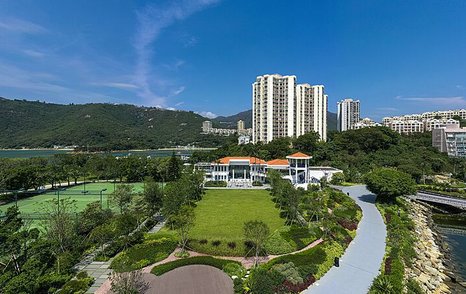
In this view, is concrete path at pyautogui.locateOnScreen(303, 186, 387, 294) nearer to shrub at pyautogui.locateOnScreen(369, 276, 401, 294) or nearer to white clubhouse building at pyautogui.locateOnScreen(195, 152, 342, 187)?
shrub at pyautogui.locateOnScreen(369, 276, 401, 294)

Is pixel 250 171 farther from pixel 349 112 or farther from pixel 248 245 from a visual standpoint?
pixel 349 112

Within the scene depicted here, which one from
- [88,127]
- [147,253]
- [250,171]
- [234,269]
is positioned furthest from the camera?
[88,127]

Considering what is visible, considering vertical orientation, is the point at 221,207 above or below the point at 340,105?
below

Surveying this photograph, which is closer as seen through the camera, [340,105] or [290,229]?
[290,229]

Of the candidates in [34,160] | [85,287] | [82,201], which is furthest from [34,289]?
[34,160]

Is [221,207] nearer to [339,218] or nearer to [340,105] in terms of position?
[339,218]

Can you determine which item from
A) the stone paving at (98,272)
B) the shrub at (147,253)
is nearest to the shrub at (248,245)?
the shrub at (147,253)

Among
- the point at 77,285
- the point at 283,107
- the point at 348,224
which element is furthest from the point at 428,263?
the point at 283,107

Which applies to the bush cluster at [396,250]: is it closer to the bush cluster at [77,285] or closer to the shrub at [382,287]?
the shrub at [382,287]
